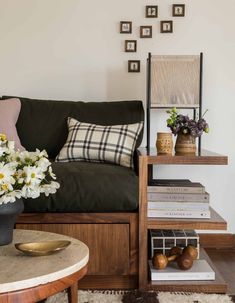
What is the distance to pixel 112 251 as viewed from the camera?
6.03 ft

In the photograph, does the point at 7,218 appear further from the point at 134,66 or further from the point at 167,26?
the point at 167,26

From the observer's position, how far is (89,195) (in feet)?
5.98

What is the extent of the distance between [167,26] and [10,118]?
1175mm

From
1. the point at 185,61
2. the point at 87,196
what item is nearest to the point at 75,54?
the point at 185,61

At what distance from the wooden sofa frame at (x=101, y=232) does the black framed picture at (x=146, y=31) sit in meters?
1.32

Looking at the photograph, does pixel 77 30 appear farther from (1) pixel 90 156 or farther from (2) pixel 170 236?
(2) pixel 170 236

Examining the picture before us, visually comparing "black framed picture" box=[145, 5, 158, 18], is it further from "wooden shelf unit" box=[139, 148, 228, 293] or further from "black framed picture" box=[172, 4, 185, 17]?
"wooden shelf unit" box=[139, 148, 228, 293]

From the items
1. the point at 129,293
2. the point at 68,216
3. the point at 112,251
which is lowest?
the point at 129,293

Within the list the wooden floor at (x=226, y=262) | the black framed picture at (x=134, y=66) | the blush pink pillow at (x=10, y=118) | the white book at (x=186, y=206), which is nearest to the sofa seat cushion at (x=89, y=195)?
the white book at (x=186, y=206)

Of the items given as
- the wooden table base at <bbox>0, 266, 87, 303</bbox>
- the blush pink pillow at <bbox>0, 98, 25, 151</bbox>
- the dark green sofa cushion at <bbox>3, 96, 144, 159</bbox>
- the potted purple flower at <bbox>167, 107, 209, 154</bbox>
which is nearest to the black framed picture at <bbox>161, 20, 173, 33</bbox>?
the dark green sofa cushion at <bbox>3, 96, 144, 159</bbox>

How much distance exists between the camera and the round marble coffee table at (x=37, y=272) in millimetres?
971

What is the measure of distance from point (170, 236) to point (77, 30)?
1.48 m

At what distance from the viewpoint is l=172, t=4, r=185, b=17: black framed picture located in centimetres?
262

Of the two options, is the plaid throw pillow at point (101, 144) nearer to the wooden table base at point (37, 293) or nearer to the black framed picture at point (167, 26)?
the black framed picture at point (167, 26)
